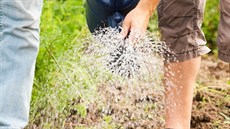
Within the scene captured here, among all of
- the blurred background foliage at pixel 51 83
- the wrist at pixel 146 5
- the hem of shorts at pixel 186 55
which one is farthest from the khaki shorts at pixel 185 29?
the blurred background foliage at pixel 51 83

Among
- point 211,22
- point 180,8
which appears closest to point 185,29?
point 180,8

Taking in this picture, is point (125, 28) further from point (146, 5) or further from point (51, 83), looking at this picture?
point (51, 83)

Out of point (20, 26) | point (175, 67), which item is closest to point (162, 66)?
point (175, 67)

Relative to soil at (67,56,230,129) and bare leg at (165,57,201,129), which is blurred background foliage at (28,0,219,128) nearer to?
soil at (67,56,230,129)

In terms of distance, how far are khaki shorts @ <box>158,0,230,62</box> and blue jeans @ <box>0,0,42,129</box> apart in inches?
30.0

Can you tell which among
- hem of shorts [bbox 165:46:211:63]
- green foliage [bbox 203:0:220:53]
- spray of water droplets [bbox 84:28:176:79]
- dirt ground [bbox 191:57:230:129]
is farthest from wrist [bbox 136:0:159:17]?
green foliage [bbox 203:0:220:53]

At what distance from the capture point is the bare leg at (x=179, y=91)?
322cm

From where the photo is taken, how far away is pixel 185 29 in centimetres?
320

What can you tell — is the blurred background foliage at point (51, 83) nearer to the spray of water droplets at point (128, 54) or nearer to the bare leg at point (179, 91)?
the spray of water droplets at point (128, 54)

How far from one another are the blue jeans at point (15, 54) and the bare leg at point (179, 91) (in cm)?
81

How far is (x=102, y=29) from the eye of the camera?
331 centimetres

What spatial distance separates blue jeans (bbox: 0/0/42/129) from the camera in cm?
259

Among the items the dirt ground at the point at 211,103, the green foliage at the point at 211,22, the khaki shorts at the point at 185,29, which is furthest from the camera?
the green foliage at the point at 211,22

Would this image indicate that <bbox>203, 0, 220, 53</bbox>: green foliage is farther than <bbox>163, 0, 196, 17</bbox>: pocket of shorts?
Yes
